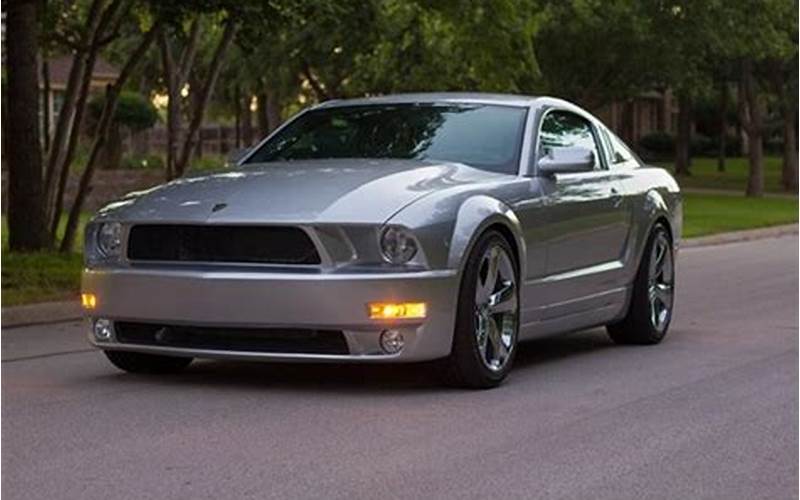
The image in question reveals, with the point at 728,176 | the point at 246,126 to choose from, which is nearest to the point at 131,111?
the point at 246,126

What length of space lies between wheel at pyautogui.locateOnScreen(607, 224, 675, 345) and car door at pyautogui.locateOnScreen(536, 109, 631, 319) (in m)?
0.33

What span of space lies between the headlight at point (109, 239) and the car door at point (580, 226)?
233 cm

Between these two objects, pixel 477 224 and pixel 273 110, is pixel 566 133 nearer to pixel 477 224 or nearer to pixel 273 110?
pixel 477 224

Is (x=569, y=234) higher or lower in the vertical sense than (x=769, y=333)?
higher

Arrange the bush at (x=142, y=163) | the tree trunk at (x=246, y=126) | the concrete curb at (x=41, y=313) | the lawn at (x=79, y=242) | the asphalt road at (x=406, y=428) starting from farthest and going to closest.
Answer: the tree trunk at (x=246, y=126), the bush at (x=142, y=163), the lawn at (x=79, y=242), the concrete curb at (x=41, y=313), the asphalt road at (x=406, y=428)

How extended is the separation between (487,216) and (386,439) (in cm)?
163

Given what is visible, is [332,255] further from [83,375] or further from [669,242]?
[669,242]

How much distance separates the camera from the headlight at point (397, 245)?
7316 mm

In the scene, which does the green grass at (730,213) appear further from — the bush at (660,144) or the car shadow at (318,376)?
the bush at (660,144)

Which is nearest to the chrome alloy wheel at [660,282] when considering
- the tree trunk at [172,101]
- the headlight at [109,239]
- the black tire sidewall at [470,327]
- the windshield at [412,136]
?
the windshield at [412,136]

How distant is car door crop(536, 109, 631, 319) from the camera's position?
8.68 metres

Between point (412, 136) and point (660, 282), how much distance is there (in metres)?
2.41

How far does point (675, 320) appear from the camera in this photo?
1182 centimetres

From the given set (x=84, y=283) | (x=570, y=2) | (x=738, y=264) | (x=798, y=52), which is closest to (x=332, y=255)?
(x=84, y=283)
